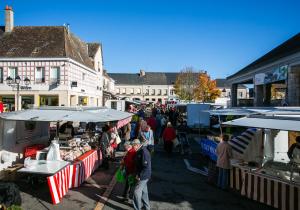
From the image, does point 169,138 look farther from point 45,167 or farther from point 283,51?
point 283,51

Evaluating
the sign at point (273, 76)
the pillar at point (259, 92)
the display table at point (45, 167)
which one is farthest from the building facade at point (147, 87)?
the display table at point (45, 167)

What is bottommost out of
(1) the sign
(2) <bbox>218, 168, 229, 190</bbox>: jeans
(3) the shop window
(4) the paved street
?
(4) the paved street

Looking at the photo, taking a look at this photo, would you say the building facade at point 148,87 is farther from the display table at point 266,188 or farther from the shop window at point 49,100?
the display table at point 266,188

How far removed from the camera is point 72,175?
858cm

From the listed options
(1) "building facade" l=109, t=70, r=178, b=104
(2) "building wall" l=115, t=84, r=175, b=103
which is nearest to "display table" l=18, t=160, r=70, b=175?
(1) "building facade" l=109, t=70, r=178, b=104

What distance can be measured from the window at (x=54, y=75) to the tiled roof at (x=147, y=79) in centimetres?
6132

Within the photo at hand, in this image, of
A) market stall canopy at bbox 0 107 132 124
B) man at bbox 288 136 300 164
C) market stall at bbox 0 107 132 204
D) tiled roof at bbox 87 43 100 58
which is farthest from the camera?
tiled roof at bbox 87 43 100 58

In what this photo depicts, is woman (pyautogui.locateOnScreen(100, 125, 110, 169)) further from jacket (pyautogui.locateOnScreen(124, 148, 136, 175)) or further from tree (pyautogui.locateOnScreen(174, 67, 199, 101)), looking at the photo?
tree (pyautogui.locateOnScreen(174, 67, 199, 101))

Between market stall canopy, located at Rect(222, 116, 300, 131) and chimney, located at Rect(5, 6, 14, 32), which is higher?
chimney, located at Rect(5, 6, 14, 32)

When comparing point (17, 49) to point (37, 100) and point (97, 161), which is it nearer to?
point (37, 100)

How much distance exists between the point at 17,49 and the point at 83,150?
23581mm

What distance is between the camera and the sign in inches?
711

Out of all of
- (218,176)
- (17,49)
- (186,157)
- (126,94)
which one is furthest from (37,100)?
(126,94)

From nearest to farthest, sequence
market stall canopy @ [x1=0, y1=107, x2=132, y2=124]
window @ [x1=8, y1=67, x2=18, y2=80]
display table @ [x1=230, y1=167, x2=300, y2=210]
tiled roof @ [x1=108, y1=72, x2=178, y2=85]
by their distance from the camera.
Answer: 1. display table @ [x1=230, y1=167, x2=300, y2=210]
2. market stall canopy @ [x1=0, y1=107, x2=132, y2=124]
3. window @ [x1=8, y1=67, x2=18, y2=80]
4. tiled roof @ [x1=108, y1=72, x2=178, y2=85]
